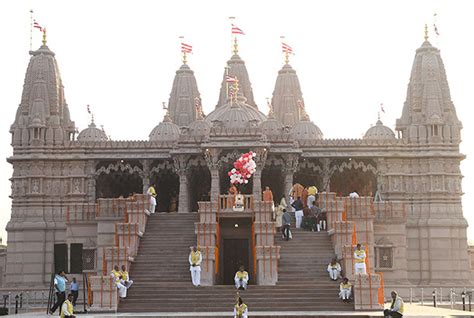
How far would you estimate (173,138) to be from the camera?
2571 inches

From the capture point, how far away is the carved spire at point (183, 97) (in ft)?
245

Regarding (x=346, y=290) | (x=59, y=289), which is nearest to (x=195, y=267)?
(x=346, y=290)

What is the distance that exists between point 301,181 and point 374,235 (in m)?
11.4

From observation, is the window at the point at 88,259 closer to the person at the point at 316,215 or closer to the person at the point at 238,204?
the person at the point at 238,204

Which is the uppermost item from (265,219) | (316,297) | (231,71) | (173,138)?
(231,71)

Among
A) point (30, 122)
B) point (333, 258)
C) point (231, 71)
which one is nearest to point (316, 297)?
point (333, 258)

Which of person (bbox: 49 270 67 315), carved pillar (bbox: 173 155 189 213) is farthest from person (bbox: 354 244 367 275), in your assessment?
carved pillar (bbox: 173 155 189 213)

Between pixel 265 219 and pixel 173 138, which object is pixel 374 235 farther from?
pixel 173 138

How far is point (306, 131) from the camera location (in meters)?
65.4

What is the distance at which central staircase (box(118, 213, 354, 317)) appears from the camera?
37562 millimetres

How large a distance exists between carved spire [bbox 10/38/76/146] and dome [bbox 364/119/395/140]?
2018cm

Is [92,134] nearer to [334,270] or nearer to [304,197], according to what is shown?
[304,197]

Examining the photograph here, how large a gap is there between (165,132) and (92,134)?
531 cm

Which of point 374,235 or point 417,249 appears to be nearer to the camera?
point 374,235
